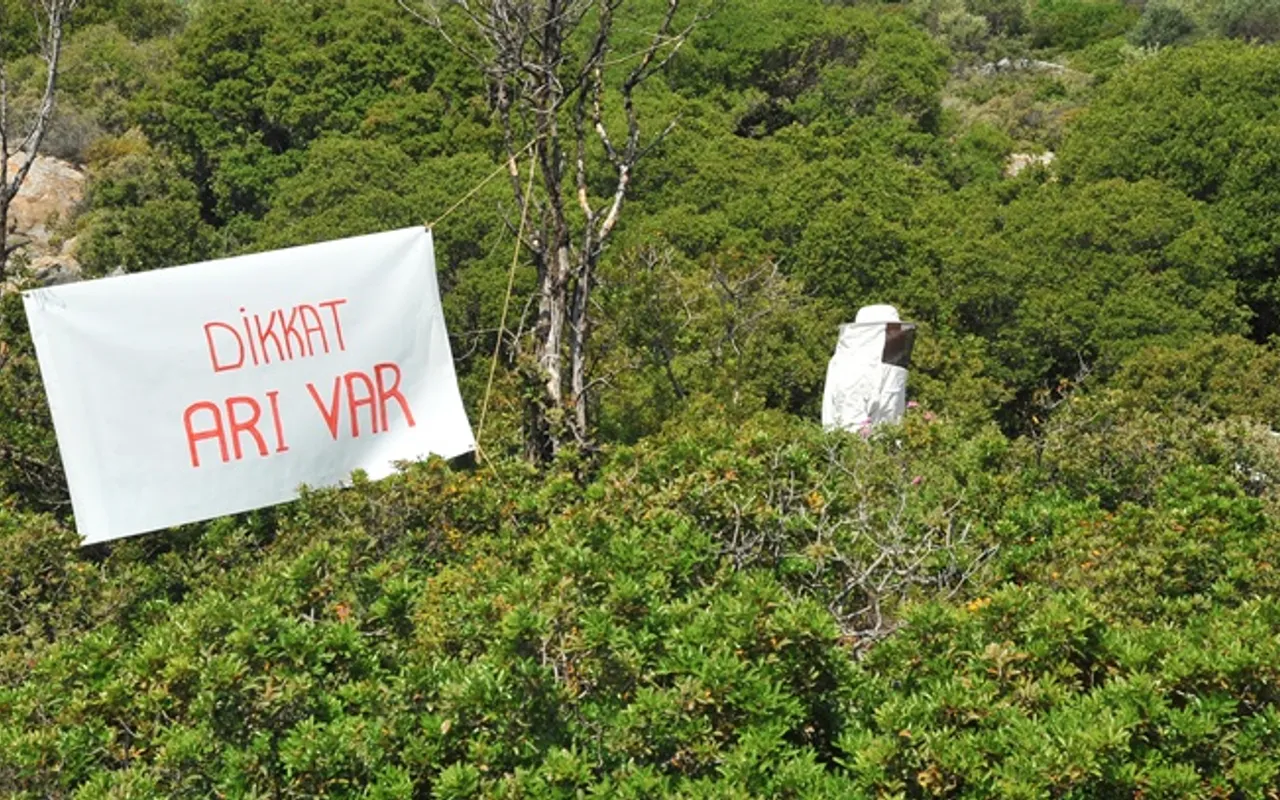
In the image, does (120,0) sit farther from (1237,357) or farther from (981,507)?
(981,507)

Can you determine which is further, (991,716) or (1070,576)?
(1070,576)

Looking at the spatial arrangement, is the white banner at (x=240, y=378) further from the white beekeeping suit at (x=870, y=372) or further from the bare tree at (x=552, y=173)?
the white beekeeping suit at (x=870, y=372)

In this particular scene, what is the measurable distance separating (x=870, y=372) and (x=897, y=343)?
0.22 metres

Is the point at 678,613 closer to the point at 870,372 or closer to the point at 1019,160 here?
the point at 870,372

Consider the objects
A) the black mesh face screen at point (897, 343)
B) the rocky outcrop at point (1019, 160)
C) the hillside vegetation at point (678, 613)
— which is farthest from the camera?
the rocky outcrop at point (1019, 160)

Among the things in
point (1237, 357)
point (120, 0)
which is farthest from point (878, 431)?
point (120, 0)

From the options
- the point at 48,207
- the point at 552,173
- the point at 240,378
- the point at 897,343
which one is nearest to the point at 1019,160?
the point at 48,207

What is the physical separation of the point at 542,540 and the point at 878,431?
7.93ft

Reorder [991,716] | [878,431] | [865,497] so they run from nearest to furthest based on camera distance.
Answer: [991,716], [865,497], [878,431]

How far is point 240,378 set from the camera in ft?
15.7

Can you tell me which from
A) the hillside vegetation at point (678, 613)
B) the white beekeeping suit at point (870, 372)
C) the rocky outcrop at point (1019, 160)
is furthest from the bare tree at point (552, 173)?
the rocky outcrop at point (1019, 160)

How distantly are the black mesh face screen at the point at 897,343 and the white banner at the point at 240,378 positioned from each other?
341cm

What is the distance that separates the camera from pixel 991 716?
119 inches

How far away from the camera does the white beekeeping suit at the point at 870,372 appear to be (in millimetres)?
7824
